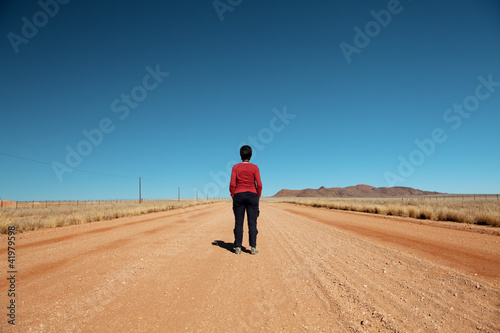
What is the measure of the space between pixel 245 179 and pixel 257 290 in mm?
2407

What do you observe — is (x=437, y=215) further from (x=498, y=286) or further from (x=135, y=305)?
(x=135, y=305)

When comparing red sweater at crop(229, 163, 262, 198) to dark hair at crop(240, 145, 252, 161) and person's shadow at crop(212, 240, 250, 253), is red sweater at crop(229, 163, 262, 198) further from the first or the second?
person's shadow at crop(212, 240, 250, 253)

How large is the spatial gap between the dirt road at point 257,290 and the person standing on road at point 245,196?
0.37m

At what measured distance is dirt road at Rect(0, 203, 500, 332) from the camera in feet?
6.93

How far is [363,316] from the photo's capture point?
222 cm

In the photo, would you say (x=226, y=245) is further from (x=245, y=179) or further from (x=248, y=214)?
(x=245, y=179)

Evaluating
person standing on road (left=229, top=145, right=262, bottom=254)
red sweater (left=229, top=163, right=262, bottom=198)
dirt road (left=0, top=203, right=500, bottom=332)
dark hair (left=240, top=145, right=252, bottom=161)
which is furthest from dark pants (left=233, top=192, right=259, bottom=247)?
dark hair (left=240, top=145, right=252, bottom=161)

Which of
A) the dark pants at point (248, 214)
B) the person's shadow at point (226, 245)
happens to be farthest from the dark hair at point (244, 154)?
the person's shadow at point (226, 245)

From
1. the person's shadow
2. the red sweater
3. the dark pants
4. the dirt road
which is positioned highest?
the red sweater

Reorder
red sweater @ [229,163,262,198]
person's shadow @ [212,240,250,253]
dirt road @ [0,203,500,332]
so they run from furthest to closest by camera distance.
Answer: person's shadow @ [212,240,250,253] → red sweater @ [229,163,262,198] → dirt road @ [0,203,500,332]

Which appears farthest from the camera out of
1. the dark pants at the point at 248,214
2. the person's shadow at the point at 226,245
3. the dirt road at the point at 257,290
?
the person's shadow at the point at 226,245

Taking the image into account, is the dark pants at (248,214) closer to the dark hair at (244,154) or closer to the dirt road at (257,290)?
the dirt road at (257,290)

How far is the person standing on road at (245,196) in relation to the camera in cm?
485

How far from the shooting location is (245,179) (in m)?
4.96
